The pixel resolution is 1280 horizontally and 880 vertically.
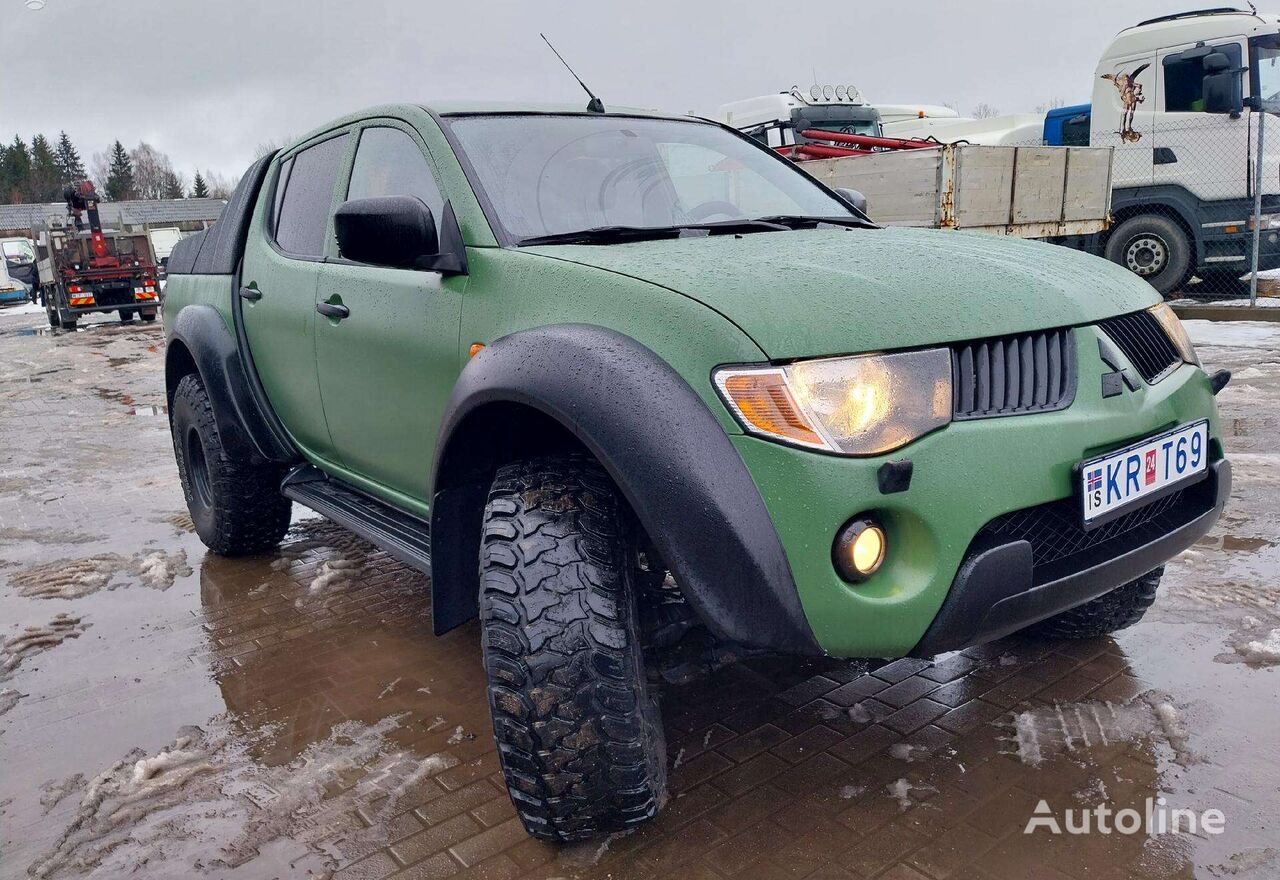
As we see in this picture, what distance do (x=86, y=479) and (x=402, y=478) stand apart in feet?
13.7

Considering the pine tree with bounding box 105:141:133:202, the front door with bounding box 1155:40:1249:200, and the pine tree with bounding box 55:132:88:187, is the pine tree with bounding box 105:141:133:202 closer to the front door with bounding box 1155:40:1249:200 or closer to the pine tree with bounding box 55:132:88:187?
the pine tree with bounding box 55:132:88:187

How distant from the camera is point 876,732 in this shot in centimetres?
258

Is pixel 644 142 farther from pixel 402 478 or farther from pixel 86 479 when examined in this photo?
pixel 86 479

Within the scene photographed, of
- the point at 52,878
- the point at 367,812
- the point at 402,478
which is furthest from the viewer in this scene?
the point at 402,478

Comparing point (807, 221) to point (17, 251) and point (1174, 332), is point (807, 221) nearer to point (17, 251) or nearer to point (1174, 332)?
point (1174, 332)

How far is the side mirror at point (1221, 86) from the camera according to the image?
397 inches

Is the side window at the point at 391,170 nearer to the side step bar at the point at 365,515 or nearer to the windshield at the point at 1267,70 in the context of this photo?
the side step bar at the point at 365,515

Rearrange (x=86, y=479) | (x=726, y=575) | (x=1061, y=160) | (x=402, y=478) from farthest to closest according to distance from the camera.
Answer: (x=1061, y=160) < (x=86, y=479) < (x=402, y=478) < (x=726, y=575)

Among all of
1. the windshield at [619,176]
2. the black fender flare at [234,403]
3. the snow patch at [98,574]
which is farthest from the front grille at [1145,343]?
the snow patch at [98,574]

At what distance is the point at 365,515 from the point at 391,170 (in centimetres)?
106

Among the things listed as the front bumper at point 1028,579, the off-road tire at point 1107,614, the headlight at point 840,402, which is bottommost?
the off-road tire at point 1107,614

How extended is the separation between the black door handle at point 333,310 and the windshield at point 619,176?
2.11 feet

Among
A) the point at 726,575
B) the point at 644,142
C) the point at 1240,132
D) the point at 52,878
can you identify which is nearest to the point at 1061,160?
the point at 1240,132

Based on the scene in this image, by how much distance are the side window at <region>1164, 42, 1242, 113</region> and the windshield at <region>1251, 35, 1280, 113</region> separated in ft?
1.61
